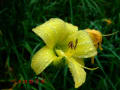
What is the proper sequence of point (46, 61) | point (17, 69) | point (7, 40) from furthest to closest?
point (7, 40)
point (17, 69)
point (46, 61)

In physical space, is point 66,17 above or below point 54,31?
below

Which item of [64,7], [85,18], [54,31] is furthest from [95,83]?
[54,31]

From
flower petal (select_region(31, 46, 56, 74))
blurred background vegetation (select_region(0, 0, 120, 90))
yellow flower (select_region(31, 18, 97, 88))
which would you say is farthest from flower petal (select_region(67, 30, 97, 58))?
blurred background vegetation (select_region(0, 0, 120, 90))

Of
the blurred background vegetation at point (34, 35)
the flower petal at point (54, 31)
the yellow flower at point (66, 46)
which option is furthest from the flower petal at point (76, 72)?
the blurred background vegetation at point (34, 35)

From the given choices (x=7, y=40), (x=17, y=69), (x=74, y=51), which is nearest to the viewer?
(x=74, y=51)

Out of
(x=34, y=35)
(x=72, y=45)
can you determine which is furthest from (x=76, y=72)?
(x=34, y=35)

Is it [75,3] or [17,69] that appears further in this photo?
[75,3]

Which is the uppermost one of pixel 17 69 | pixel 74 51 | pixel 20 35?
pixel 74 51

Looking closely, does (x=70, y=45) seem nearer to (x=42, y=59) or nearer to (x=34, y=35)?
(x=42, y=59)

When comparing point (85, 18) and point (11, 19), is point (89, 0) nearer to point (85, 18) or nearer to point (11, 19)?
point (85, 18)
